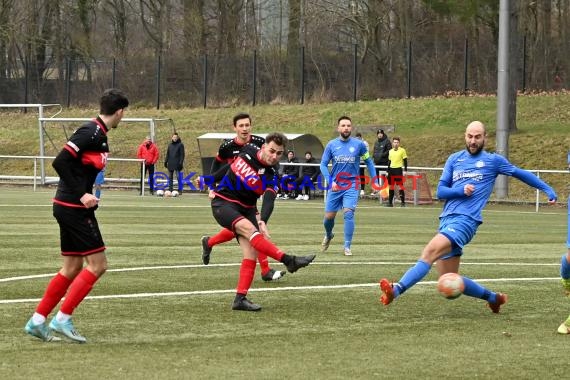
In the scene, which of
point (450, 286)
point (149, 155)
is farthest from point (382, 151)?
point (450, 286)

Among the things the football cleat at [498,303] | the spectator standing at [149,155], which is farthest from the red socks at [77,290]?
the spectator standing at [149,155]

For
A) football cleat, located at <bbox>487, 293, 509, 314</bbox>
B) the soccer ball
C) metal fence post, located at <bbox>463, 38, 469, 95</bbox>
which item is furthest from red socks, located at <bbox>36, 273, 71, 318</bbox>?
metal fence post, located at <bbox>463, 38, 469, 95</bbox>

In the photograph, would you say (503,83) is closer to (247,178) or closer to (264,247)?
(247,178)

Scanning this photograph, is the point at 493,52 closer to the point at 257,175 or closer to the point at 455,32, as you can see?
the point at 455,32

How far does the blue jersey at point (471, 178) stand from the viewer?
31.4 ft

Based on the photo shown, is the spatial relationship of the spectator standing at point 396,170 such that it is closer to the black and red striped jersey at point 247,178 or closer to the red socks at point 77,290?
the black and red striped jersey at point 247,178

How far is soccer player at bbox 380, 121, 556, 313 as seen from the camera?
30.7ft

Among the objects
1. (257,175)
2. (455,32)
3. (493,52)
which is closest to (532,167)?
(493,52)

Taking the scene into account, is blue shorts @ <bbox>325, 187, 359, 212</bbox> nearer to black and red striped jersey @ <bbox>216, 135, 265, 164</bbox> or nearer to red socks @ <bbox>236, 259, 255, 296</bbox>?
black and red striped jersey @ <bbox>216, 135, 265, 164</bbox>

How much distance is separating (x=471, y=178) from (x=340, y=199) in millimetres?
6116

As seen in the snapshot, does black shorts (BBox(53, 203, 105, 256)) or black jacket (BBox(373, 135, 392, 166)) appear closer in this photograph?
black shorts (BBox(53, 203, 105, 256))

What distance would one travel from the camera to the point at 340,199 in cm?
1569

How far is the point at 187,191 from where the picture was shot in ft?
114

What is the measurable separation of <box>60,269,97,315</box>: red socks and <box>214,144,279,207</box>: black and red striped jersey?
234 cm
